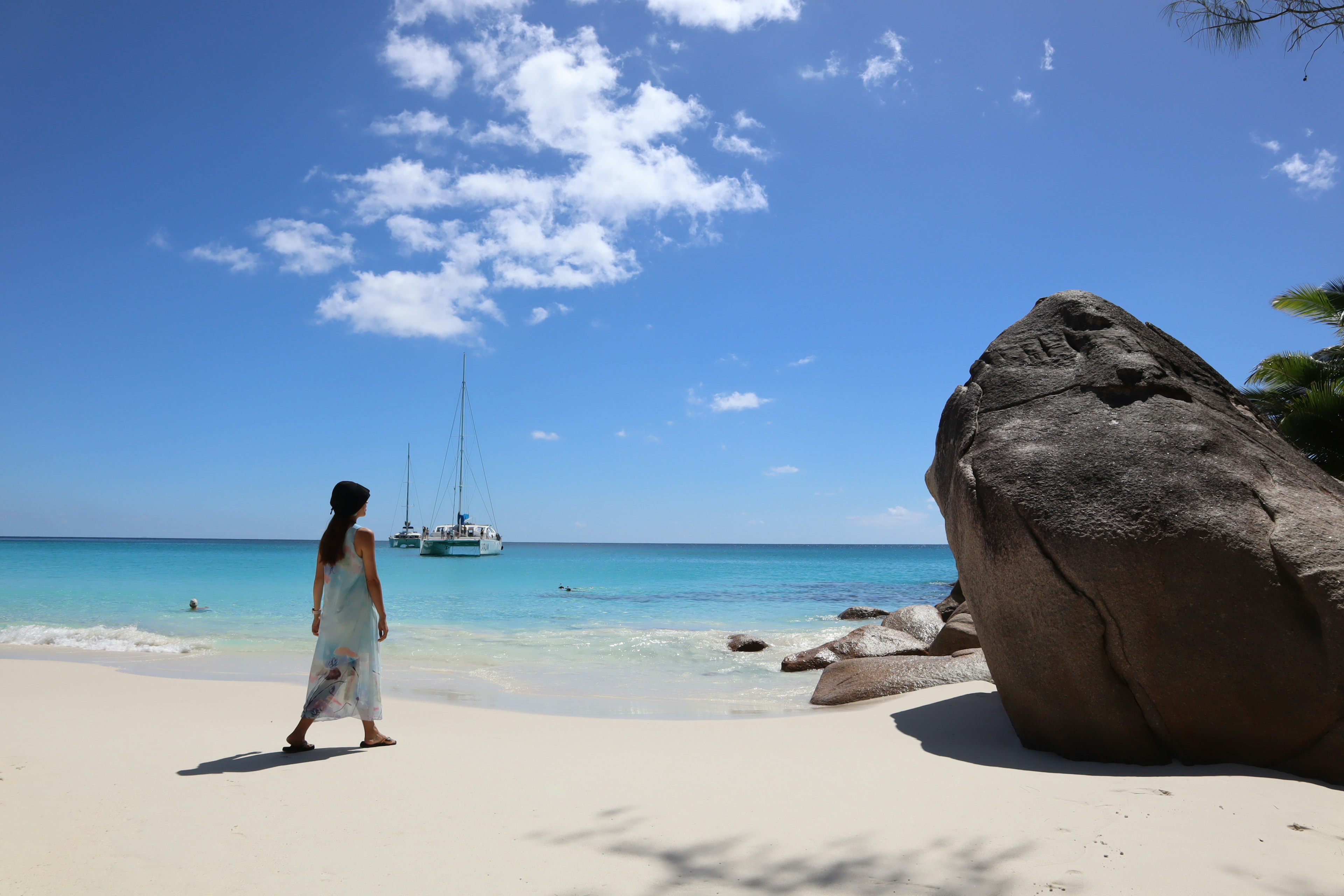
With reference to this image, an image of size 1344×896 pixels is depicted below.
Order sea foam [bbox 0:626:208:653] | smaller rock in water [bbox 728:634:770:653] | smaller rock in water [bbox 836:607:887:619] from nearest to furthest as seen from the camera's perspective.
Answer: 1. sea foam [bbox 0:626:208:653]
2. smaller rock in water [bbox 728:634:770:653]
3. smaller rock in water [bbox 836:607:887:619]

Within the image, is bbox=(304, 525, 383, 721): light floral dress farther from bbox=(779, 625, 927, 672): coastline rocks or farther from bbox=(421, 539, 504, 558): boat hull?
bbox=(421, 539, 504, 558): boat hull

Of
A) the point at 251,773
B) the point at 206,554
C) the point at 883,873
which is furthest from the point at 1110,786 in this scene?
the point at 206,554

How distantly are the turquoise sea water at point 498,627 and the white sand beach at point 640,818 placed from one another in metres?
3.71

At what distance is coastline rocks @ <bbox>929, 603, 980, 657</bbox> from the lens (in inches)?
444

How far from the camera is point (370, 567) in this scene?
17.7 ft

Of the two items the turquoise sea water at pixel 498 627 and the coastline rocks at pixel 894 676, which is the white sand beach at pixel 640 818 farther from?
the turquoise sea water at pixel 498 627

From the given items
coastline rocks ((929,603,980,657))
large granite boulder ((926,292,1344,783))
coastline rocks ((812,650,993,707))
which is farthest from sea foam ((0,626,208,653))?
large granite boulder ((926,292,1344,783))

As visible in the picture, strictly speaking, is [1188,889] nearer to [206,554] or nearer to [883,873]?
[883,873]

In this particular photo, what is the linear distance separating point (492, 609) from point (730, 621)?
7.60 meters

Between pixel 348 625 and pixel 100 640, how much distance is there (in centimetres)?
1253

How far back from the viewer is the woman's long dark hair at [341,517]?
5.45 metres

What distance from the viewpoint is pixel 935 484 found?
21.6 feet

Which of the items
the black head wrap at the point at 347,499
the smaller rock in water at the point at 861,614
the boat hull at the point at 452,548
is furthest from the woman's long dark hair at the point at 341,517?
the boat hull at the point at 452,548

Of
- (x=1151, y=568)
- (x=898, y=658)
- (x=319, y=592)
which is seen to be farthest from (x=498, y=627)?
(x=1151, y=568)
